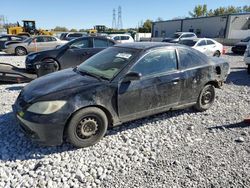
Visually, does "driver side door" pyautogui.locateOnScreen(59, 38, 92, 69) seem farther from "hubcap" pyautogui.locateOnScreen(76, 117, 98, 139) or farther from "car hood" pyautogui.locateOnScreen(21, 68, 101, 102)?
"hubcap" pyautogui.locateOnScreen(76, 117, 98, 139)

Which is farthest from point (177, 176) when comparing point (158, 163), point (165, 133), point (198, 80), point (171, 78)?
point (198, 80)

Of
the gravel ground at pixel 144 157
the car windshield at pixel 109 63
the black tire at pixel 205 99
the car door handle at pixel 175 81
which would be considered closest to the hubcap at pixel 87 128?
the gravel ground at pixel 144 157

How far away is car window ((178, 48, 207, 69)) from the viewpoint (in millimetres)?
4547

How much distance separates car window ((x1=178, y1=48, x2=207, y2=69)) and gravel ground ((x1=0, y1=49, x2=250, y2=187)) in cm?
110

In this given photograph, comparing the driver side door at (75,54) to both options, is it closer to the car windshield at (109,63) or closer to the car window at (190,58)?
the car windshield at (109,63)

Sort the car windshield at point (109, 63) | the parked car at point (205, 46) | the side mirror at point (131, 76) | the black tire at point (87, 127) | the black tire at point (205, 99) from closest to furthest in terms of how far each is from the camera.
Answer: the black tire at point (87, 127)
the side mirror at point (131, 76)
the car windshield at point (109, 63)
the black tire at point (205, 99)
the parked car at point (205, 46)

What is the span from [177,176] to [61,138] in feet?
5.58

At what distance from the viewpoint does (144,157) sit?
341 cm

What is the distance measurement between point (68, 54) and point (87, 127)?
220 inches

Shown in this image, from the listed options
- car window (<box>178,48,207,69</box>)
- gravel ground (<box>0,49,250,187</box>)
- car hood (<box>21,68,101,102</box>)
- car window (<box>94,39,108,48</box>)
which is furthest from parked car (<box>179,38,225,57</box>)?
car hood (<box>21,68,101,102</box>)

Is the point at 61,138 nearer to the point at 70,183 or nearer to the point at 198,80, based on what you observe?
the point at 70,183

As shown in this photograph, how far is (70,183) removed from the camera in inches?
113

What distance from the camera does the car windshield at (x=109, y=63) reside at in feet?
12.8

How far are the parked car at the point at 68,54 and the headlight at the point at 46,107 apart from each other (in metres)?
4.99
